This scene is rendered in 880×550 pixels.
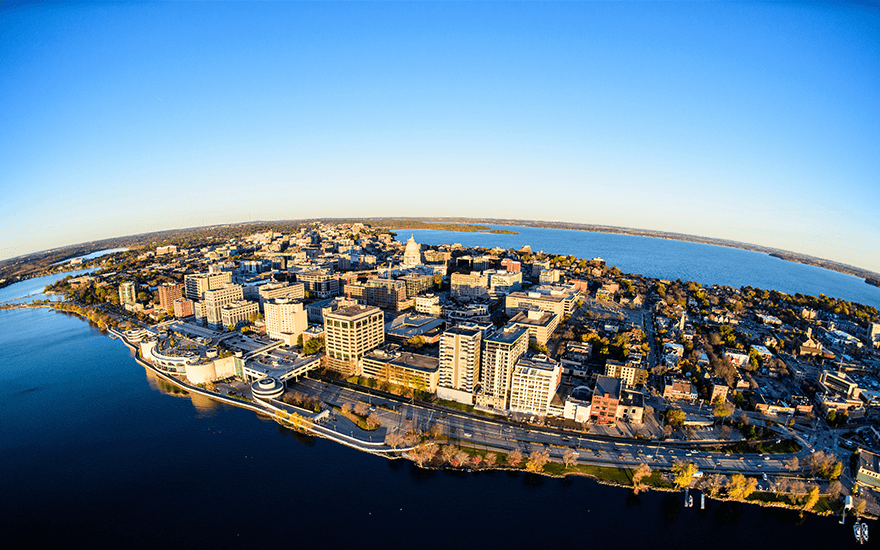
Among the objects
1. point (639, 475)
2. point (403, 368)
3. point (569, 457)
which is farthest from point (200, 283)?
point (639, 475)

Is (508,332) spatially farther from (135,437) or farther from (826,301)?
(826,301)

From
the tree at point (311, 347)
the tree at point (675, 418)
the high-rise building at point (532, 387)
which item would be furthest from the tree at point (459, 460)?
the tree at point (311, 347)

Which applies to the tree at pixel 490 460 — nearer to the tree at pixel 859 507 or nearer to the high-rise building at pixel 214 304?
the tree at pixel 859 507

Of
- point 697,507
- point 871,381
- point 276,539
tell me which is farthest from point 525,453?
point 871,381

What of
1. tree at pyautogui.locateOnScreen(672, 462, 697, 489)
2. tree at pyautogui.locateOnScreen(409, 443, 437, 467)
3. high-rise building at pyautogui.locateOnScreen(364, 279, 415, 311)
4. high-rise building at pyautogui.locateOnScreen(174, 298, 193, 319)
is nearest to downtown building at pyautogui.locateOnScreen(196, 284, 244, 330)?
high-rise building at pyautogui.locateOnScreen(174, 298, 193, 319)

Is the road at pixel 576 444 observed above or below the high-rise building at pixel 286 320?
below
